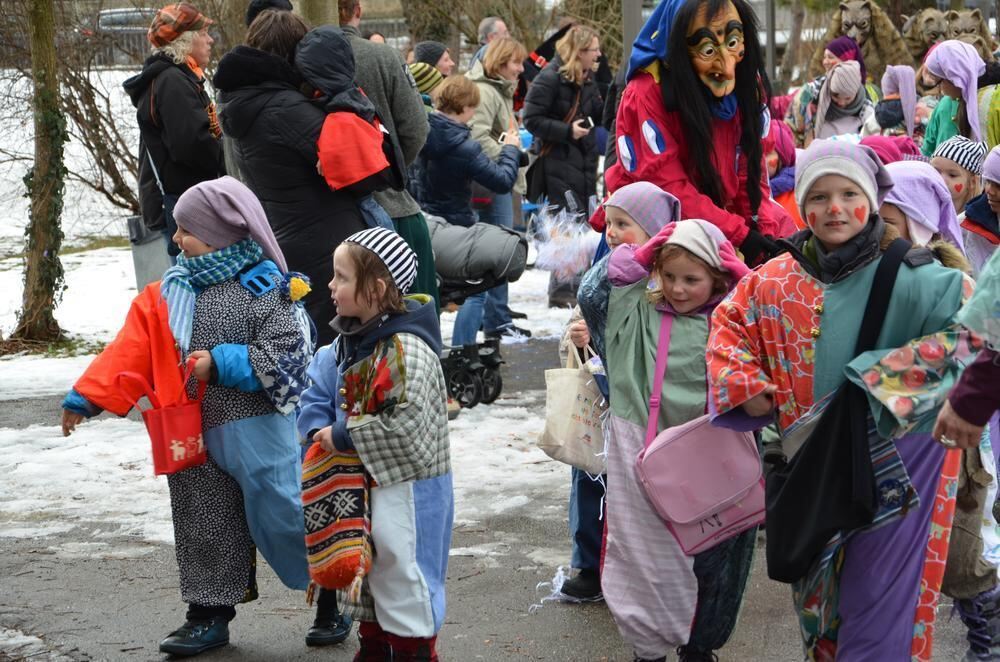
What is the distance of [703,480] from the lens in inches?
168

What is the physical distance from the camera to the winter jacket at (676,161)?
17.4 feet

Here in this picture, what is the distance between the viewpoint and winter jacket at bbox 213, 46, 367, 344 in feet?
20.1

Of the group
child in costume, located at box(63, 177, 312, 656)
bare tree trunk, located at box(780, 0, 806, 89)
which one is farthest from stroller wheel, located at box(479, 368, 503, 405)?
bare tree trunk, located at box(780, 0, 806, 89)

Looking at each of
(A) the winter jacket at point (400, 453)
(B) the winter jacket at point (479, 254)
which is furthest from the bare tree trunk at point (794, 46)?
(A) the winter jacket at point (400, 453)

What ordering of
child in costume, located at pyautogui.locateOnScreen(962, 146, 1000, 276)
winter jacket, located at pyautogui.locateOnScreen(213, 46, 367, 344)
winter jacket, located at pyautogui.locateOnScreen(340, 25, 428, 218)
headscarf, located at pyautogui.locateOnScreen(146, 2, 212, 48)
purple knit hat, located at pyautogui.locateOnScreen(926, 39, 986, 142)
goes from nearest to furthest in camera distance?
child in costume, located at pyautogui.locateOnScreen(962, 146, 1000, 276)
winter jacket, located at pyautogui.locateOnScreen(213, 46, 367, 344)
winter jacket, located at pyautogui.locateOnScreen(340, 25, 428, 218)
purple knit hat, located at pyautogui.locateOnScreen(926, 39, 986, 142)
headscarf, located at pyautogui.locateOnScreen(146, 2, 212, 48)

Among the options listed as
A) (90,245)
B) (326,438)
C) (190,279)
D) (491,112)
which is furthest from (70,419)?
(90,245)

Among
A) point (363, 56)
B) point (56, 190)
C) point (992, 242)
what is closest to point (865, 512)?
point (992, 242)

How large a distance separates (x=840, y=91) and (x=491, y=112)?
2417 millimetres

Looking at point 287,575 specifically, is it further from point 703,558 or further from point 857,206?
point 857,206

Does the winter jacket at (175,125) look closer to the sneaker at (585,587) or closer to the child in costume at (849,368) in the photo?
the sneaker at (585,587)

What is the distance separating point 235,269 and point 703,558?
1.83m

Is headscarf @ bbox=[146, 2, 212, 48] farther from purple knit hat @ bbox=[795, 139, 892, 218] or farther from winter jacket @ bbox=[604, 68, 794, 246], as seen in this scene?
purple knit hat @ bbox=[795, 139, 892, 218]

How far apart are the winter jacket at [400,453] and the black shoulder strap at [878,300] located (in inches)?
52.6

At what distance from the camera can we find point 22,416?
8.53m
